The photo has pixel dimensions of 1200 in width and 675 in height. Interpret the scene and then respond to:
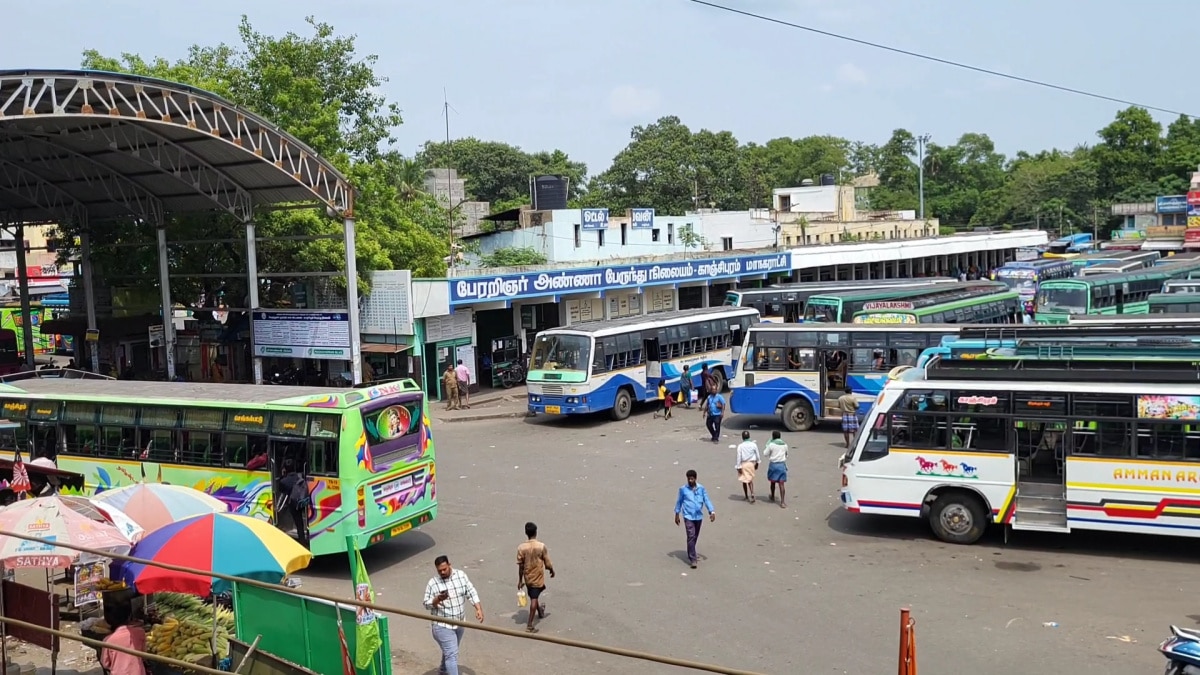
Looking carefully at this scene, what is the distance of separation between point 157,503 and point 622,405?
1555cm

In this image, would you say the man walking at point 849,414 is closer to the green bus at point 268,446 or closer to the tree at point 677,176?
the green bus at point 268,446

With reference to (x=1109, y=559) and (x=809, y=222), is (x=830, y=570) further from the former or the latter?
(x=809, y=222)

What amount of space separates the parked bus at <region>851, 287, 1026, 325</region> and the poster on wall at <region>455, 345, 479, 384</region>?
11454mm

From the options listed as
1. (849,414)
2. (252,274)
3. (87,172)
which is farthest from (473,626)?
(87,172)

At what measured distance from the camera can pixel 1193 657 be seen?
765 cm

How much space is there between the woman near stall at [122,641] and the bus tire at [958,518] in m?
9.94

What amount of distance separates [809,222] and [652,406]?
4802cm

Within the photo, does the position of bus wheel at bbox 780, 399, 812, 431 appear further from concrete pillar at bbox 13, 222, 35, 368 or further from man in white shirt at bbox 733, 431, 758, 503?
concrete pillar at bbox 13, 222, 35, 368

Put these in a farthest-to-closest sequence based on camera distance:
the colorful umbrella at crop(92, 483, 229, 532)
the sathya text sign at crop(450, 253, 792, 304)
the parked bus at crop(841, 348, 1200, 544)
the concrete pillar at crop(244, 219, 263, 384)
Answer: the sathya text sign at crop(450, 253, 792, 304)
the concrete pillar at crop(244, 219, 263, 384)
the parked bus at crop(841, 348, 1200, 544)
the colorful umbrella at crop(92, 483, 229, 532)

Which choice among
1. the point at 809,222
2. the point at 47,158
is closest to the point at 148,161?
the point at 47,158

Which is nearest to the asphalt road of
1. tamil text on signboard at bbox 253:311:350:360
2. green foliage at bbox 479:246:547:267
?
tamil text on signboard at bbox 253:311:350:360

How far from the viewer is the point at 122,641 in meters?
8.55

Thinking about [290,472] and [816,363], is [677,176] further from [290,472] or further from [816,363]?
[290,472]

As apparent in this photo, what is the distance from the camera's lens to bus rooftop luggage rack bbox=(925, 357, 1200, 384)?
43.4ft
